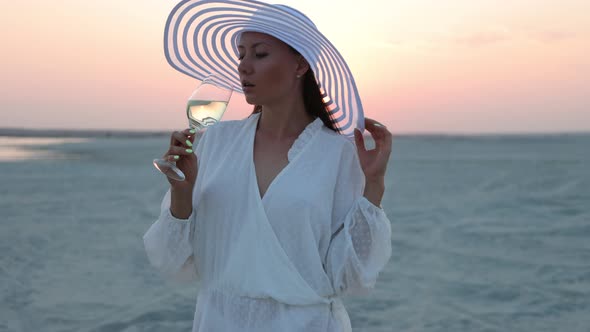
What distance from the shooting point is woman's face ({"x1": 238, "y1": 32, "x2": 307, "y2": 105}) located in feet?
8.32

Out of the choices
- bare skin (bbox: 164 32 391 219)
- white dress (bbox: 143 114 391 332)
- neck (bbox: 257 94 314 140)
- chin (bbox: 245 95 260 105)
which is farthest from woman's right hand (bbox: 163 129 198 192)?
neck (bbox: 257 94 314 140)

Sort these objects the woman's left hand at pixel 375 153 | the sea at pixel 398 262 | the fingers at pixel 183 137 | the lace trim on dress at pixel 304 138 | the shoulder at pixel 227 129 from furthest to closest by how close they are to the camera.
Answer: the sea at pixel 398 262 → the shoulder at pixel 227 129 → the lace trim on dress at pixel 304 138 → the woman's left hand at pixel 375 153 → the fingers at pixel 183 137

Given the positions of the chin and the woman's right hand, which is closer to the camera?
the woman's right hand

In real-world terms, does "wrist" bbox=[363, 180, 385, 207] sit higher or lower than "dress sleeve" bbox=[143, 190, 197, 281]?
higher

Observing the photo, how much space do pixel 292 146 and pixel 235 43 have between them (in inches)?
18.0

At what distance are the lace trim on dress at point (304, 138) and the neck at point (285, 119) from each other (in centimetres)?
4

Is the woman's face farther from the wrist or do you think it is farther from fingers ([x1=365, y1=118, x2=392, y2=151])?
the wrist

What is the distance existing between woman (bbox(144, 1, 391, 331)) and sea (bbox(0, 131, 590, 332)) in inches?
114

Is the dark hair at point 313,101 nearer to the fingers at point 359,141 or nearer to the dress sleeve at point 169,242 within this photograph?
the fingers at point 359,141

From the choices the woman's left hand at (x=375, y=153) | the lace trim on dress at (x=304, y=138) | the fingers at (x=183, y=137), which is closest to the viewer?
the fingers at (x=183, y=137)

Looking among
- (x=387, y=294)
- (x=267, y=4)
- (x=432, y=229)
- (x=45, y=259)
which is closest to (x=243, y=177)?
(x=267, y=4)

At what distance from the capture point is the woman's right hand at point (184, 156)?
7.70ft

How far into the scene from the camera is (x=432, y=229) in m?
8.98

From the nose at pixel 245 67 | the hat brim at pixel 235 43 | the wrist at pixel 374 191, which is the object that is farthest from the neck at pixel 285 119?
the wrist at pixel 374 191
